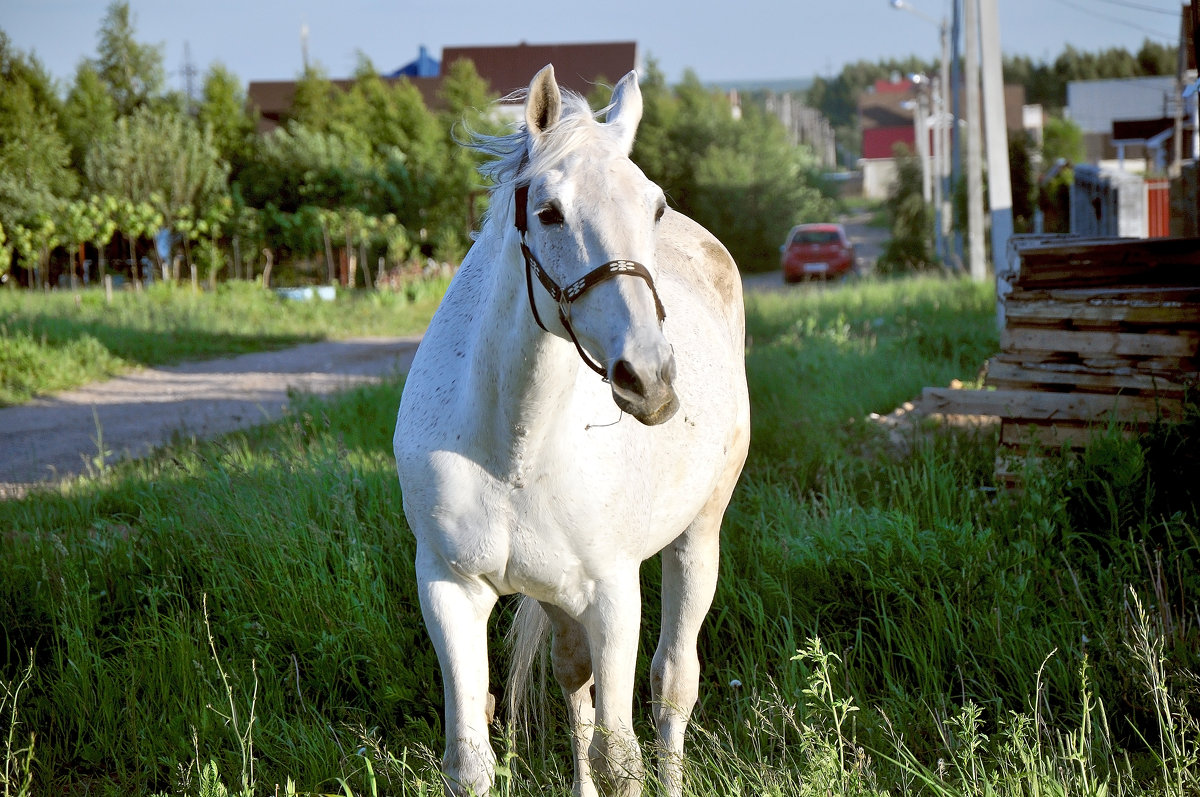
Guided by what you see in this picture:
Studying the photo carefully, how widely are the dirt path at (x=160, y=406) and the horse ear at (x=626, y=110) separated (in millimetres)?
4387

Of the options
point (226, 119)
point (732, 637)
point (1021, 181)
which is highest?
point (226, 119)

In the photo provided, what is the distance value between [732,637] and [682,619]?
72 centimetres

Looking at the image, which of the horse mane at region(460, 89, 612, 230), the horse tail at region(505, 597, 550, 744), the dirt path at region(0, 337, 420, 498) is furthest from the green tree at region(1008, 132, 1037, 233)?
the horse mane at region(460, 89, 612, 230)

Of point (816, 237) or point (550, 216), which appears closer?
point (550, 216)

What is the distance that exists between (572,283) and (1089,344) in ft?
14.2

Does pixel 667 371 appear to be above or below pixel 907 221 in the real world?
below

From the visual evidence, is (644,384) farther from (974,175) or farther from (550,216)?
(974,175)

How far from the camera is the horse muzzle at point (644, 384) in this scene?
2.05m

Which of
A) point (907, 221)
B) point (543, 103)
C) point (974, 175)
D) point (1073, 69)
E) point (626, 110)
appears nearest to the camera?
point (543, 103)

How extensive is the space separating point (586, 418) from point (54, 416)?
8848 mm

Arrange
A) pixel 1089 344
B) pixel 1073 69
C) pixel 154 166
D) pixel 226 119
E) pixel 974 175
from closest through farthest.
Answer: pixel 1089 344 < pixel 974 175 < pixel 154 166 < pixel 226 119 < pixel 1073 69

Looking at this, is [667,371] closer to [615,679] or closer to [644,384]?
[644,384]

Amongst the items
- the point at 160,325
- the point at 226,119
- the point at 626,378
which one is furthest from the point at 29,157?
the point at 626,378

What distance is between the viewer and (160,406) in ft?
34.0
